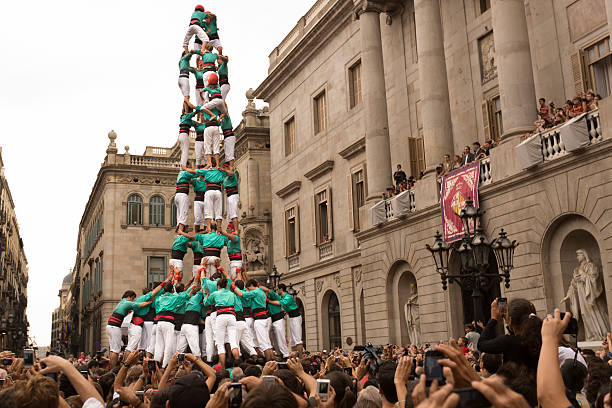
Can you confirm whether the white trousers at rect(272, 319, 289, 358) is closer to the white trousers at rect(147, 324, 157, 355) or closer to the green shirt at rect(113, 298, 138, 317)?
the white trousers at rect(147, 324, 157, 355)

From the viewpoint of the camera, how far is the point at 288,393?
332 centimetres

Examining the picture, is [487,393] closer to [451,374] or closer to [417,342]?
[451,374]

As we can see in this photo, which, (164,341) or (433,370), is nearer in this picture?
(433,370)

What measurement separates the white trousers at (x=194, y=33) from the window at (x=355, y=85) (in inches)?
462

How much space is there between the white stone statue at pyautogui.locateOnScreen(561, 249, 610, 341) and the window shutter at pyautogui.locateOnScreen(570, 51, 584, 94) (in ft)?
18.1

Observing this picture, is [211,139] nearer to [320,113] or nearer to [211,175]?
[211,175]

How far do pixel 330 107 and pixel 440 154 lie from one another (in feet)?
38.5

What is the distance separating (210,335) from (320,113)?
2126 cm

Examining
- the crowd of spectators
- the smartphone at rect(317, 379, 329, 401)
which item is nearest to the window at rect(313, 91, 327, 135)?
A: the crowd of spectators

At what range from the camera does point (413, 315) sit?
81.8 ft

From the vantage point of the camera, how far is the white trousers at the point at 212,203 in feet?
64.4

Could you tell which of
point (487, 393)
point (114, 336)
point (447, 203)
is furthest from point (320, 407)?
point (447, 203)

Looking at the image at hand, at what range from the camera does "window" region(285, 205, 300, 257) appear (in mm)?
37134

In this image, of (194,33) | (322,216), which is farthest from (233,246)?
(322,216)
